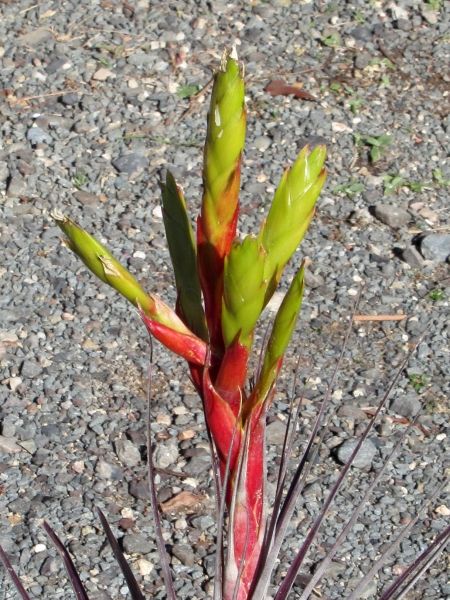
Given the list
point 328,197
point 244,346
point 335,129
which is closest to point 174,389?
point 328,197

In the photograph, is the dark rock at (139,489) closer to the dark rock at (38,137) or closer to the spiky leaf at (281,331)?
the spiky leaf at (281,331)

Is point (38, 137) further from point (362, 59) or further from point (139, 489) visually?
point (139, 489)

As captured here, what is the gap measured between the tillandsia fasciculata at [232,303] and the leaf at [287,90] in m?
2.77

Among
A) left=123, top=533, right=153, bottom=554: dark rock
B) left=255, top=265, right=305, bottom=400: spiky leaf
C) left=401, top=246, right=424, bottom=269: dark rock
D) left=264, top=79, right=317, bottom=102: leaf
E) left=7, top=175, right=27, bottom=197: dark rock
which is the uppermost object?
left=264, top=79, right=317, bottom=102: leaf

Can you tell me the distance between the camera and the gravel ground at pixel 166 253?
2.84m

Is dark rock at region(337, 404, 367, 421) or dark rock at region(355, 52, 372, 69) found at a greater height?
dark rock at region(355, 52, 372, 69)

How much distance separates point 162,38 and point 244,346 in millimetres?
3316

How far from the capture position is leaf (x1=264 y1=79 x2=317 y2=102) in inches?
170

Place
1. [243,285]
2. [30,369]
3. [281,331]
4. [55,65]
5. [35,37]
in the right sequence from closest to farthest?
[243,285], [281,331], [30,369], [55,65], [35,37]

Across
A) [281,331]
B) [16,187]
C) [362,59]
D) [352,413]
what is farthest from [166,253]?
[281,331]

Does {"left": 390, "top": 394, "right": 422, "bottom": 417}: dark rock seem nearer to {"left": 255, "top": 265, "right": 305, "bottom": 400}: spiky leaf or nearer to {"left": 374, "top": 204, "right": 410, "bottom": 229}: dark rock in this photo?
{"left": 374, "top": 204, "right": 410, "bottom": 229}: dark rock

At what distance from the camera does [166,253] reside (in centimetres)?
365

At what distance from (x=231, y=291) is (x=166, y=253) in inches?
91.2

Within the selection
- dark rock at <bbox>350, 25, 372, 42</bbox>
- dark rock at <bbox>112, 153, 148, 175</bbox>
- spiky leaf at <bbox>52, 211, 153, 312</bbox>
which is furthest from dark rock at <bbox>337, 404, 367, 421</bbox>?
dark rock at <bbox>350, 25, 372, 42</bbox>
